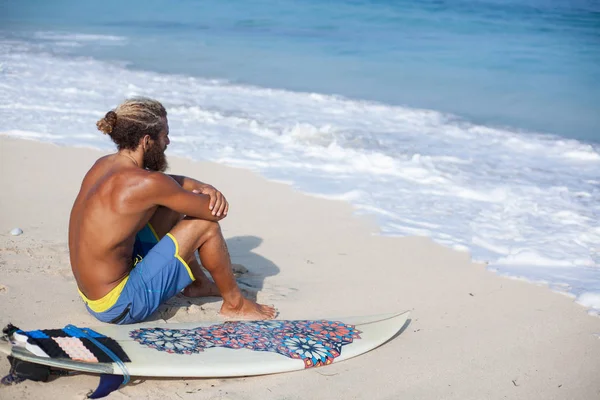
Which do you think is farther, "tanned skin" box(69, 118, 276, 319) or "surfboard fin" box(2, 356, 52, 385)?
"tanned skin" box(69, 118, 276, 319)

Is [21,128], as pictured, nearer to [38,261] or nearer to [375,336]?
[38,261]

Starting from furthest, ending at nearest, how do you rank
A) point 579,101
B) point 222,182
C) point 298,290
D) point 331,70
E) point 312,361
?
1. point 331,70
2. point 579,101
3. point 222,182
4. point 298,290
5. point 312,361

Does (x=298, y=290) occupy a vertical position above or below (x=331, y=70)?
below

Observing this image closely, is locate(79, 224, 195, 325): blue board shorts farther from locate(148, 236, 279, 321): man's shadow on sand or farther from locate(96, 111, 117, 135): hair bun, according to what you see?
locate(96, 111, 117, 135): hair bun

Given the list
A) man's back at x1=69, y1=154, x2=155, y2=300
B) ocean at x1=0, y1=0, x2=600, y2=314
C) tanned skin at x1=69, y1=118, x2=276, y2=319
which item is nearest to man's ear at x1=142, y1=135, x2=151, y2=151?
tanned skin at x1=69, y1=118, x2=276, y2=319

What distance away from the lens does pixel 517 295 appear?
4.19m

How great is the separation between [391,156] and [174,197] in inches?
178

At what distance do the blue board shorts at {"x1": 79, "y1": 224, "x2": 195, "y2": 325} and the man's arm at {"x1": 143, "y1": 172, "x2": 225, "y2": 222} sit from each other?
0.62ft

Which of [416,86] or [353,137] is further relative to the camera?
[416,86]

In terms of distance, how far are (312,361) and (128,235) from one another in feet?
3.53

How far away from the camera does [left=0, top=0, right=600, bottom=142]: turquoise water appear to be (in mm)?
11852

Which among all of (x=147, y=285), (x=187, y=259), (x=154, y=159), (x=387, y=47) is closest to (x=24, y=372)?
(x=147, y=285)

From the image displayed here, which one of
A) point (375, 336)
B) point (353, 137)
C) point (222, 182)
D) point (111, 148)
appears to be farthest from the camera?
point (353, 137)

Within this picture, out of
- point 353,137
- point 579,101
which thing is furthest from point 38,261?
point 579,101
